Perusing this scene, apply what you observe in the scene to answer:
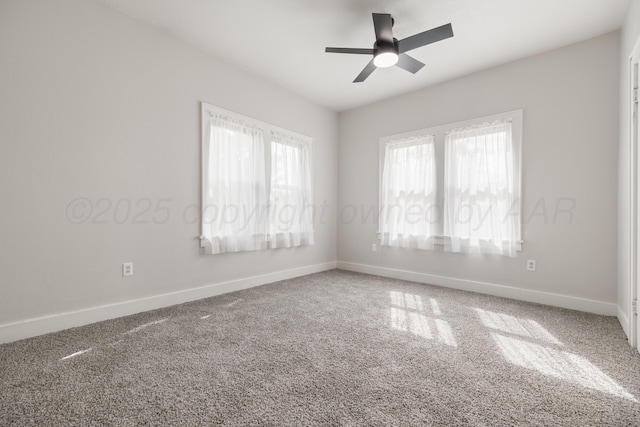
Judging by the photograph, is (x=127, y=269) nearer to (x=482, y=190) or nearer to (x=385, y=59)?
(x=385, y=59)

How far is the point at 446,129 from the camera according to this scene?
388 cm

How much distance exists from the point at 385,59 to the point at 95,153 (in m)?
2.69

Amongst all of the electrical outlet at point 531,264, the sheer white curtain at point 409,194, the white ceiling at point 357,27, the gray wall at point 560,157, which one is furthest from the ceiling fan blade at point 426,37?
the electrical outlet at point 531,264

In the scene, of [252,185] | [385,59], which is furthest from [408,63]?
[252,185]

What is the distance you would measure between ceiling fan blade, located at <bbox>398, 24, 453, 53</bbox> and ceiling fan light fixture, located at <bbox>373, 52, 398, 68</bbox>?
122mm

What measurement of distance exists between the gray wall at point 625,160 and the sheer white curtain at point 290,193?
11.2 feet

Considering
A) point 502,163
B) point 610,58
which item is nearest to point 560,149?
point 502,163

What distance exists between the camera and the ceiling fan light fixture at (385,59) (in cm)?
257

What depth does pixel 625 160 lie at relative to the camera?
2477 millimetres

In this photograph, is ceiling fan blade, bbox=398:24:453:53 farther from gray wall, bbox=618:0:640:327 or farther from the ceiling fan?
gray wall, bbox=618:0:640:327

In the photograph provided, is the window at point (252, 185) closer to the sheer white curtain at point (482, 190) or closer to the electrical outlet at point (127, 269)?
the electrical outlet at point (127, 269)

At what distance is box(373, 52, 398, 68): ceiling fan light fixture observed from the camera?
8.43ft

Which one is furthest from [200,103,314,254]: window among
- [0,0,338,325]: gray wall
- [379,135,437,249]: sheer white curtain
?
[379,135,437,249]: sheer white curtain

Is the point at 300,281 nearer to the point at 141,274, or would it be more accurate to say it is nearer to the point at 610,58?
the point at 141,274
